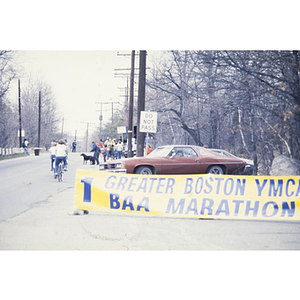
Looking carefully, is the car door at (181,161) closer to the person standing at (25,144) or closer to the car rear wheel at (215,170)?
the car rear wheel at (215,170)

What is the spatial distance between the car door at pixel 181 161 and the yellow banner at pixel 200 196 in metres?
1.65

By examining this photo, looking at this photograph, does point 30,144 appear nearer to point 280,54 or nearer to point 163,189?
point 163,189

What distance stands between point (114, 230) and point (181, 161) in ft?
10.7

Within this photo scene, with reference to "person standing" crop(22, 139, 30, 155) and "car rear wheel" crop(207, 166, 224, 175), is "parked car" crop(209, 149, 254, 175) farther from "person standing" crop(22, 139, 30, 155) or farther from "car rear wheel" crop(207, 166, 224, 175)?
"person standing" crop(22, 139, 30, 155)

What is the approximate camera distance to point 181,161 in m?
8.46

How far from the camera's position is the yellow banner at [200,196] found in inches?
254

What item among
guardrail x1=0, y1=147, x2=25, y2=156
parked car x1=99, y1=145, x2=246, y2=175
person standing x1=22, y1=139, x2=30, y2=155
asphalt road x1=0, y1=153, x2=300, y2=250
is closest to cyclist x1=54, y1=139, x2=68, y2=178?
person standing x1=22, y1=139, x2=30, y2=155

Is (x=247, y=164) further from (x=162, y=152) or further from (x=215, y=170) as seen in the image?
(x=162, y=152)

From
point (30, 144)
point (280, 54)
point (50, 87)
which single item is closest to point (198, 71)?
point (280, 54)

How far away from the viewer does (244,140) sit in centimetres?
925

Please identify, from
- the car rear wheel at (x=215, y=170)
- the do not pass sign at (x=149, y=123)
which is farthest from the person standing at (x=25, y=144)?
the car rear wheel at (x=215, y=170)

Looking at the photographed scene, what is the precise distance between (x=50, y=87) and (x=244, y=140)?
5886 mm

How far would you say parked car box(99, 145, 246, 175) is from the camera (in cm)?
816

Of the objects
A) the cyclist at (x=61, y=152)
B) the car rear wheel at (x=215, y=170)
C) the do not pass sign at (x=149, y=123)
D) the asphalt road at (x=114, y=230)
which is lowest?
the asphalt road at (x=114, y=230)
